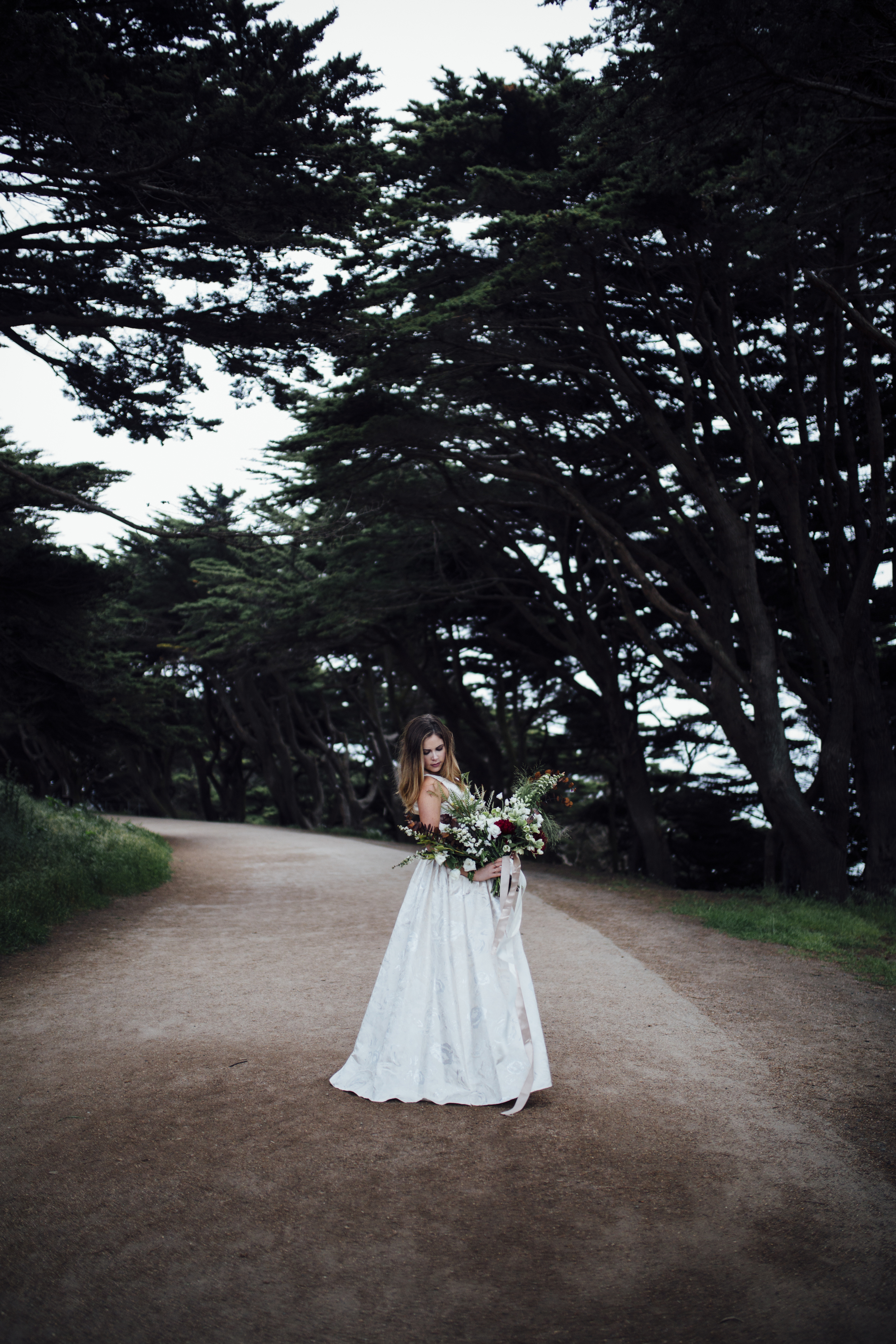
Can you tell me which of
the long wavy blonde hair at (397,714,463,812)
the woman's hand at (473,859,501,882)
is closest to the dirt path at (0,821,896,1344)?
the woman's hand at (473,859,501,882)

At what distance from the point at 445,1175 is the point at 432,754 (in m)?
1.98

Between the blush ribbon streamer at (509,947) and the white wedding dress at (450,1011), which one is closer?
the blush ribbon streamer at (509,947)

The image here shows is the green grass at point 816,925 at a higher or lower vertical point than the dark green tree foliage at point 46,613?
lower

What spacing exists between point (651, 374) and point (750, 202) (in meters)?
4.00

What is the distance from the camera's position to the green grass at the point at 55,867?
27.8 ft

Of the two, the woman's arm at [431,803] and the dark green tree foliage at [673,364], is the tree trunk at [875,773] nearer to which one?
the dark green tree foliage at [673,364]

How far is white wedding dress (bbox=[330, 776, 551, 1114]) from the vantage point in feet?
14.6

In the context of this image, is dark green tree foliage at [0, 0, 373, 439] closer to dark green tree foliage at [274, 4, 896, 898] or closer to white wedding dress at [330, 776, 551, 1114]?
dark green tree foliage at [274, 4, 896, 898]

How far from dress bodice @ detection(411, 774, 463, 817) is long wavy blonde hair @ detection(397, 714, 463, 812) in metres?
0.02

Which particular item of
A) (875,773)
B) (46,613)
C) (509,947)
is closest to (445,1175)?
(509,947)

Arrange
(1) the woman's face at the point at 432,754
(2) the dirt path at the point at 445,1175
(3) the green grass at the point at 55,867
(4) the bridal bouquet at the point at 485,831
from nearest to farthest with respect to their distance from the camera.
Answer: (2) the dirt path at the point at 445,1175 < (4) the bridal bouquet at the point at 485,831 < (1) the woman's face at the point at 432,754 < (3) the green grass at the point at 55,867

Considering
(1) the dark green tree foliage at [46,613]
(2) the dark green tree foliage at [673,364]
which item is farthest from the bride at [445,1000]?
(1) the dark green tree foliage at [46,613]

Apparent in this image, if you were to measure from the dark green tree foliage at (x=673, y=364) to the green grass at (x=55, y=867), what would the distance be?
5738 mm

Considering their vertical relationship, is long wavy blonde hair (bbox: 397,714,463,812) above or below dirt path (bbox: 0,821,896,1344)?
above
